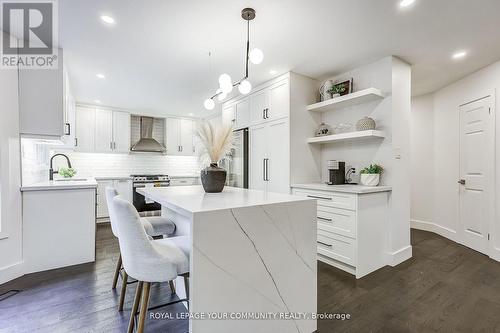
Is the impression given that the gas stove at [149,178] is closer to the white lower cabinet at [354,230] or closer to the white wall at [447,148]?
the white lower cabinet at [354,230]

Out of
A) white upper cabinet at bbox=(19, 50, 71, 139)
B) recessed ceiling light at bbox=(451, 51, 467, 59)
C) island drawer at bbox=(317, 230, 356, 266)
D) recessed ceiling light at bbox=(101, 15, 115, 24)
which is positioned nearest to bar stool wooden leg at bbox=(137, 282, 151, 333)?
island drawer at bbox=(317, 230, 356, 266)

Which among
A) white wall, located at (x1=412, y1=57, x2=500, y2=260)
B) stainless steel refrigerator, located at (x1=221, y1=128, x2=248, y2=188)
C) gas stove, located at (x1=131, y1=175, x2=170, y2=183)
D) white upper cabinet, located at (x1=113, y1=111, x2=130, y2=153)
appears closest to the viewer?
white wall, located at (x1=412, y1=57, x2=500, y2=260)

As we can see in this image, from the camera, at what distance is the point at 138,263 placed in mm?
1240

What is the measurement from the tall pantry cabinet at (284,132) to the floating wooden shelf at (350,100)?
232 mm

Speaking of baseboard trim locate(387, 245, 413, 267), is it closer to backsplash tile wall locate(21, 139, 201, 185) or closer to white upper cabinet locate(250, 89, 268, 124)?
white upper cabinet locate(250, 89, 268, 124)

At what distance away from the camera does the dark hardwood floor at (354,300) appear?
1.72 m

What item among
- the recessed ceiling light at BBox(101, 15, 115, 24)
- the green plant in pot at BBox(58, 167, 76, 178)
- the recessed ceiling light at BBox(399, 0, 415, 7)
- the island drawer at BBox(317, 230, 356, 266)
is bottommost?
the island drawer at BBox(317, 230, 356, 266)

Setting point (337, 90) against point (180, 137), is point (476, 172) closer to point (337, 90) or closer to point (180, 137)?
point (337, 90)

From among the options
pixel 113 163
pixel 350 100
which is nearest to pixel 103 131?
pixel 113 163

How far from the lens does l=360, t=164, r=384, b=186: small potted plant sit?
2871 millimetres

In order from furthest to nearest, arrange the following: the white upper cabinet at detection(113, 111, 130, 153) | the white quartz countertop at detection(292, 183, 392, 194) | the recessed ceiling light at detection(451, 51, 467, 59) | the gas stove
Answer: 1. the white upper cabinet at detection(113, 111, 130, 153)
2. the gas stove
3. the recessed ceiling light at detection(451, 51, 467, 59)
4. the white quartz countertop at detection(292, 183, 392, 194)

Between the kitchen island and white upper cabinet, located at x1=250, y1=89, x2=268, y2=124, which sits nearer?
the kitchen island

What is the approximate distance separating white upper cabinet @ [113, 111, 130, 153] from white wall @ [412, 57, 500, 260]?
6.12 m

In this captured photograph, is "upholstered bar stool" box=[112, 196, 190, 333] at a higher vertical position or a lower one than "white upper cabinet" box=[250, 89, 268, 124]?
lower
